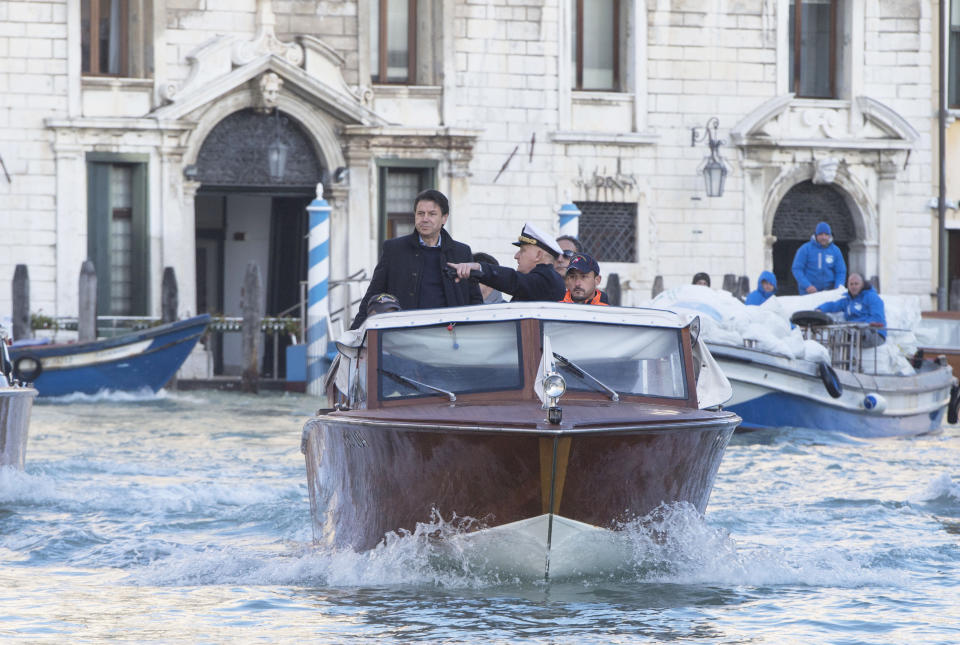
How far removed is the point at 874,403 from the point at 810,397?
2.48 ft

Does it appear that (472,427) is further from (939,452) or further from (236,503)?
(939,452)

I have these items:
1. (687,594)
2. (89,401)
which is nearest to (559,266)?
(687,594)

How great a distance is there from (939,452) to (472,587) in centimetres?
852

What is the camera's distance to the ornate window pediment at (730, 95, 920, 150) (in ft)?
80.1

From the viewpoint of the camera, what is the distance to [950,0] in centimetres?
2550

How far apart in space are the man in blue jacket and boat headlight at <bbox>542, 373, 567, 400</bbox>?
12.2 meters

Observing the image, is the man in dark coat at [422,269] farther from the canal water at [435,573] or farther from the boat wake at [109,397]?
the boat wake at [109,397]

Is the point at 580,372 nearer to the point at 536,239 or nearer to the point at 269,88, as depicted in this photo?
the point at 536,239

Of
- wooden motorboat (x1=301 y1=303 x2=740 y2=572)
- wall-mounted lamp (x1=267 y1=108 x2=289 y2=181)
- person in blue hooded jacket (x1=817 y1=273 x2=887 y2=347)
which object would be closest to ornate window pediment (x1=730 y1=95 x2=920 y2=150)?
wall-mounted lamp (x1=267 y1=108 x2=289 y2=181)

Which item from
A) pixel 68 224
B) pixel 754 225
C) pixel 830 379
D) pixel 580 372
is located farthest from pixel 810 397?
pixel 68 224

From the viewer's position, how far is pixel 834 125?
2472 cm

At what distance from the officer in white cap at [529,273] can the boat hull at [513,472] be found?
88 cm

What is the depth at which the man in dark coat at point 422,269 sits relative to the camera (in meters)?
8.45

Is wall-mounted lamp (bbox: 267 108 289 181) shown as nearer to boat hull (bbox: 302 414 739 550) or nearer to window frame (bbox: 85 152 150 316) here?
window frame (bbox: 85 152 150 316)
